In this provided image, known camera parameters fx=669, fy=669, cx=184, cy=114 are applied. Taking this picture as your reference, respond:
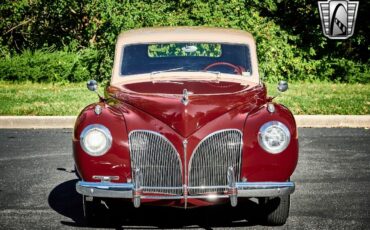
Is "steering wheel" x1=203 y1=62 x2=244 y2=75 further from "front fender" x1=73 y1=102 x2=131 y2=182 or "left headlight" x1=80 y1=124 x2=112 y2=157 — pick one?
"left headlight" x1=80 y1=124 x2=112 y2=157

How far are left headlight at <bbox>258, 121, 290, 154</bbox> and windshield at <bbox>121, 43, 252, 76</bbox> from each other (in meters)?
1.39

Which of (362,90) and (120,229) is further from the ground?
(120,229)

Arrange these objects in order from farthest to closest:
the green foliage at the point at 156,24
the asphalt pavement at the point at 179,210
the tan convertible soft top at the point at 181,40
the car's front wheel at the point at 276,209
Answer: the green foliage at the point at 156,24, the tan convertible soft top at the point at 181,40, the asphalt pavement at the point at 179,210, the car's front wheel at the point at 276,209

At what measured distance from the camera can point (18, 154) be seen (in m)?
8.73

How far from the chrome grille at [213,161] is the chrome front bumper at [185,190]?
71 mm

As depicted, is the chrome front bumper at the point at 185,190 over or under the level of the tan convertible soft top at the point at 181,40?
under

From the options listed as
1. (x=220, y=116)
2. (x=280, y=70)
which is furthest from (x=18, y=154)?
(x=280, y=70)

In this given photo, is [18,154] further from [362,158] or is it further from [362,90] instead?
[362,90]

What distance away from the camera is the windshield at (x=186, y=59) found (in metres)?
6.42

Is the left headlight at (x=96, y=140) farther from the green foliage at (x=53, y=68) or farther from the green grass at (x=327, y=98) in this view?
the green foliage at (x=53, y=68)

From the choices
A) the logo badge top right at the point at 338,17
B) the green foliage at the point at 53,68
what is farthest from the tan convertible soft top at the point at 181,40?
the logo badge top right at the point at 338,17

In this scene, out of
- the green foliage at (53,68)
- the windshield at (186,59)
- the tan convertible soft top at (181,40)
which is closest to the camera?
the tan convertible soft top at (181,40)

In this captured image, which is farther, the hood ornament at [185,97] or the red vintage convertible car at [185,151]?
the hood ornament at [185,97]

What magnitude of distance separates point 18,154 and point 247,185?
4.63 metres
